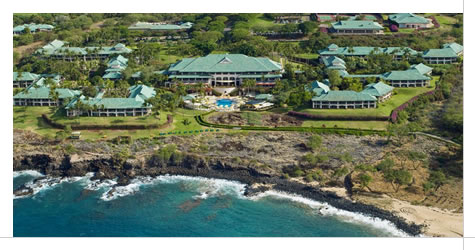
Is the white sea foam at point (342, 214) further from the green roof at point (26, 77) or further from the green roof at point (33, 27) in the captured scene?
the green roof at point (33, 27)

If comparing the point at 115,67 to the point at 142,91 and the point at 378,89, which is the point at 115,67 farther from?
the point at 378,89

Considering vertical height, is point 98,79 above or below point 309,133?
above

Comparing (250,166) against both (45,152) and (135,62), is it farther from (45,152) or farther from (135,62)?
(135,62)

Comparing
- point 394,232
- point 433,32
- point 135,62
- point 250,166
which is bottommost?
point 394,232

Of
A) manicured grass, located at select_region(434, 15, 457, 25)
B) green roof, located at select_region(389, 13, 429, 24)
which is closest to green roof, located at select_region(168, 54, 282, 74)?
green roof, located at select_region(389, 13, 429, 24)

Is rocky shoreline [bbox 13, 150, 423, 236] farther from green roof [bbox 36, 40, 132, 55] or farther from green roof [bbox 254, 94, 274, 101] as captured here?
green roof [bbox 36, 40, 132, 55]

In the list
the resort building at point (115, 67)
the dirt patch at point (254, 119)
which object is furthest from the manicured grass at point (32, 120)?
the dirt patch at point (254, 119)

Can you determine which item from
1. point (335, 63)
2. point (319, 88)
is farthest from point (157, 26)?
point (319, 88)

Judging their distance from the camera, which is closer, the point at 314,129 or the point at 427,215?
the point at 427,215

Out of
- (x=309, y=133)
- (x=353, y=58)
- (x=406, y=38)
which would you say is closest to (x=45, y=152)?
(x=309, y=133)
